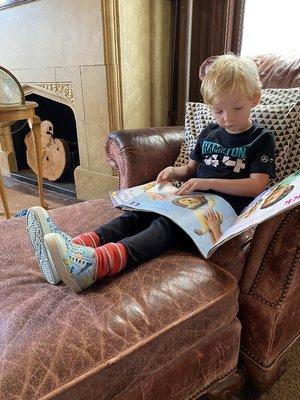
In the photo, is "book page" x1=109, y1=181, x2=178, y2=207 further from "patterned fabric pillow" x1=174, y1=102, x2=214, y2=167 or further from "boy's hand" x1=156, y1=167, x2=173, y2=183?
"patterned fabric pillow" x1=174, y1=102, x2=214, y2=167

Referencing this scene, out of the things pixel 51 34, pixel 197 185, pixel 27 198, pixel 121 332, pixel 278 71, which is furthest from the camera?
pixel 27 198

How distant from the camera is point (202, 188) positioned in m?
0.92

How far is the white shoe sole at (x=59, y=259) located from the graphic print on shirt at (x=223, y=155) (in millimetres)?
573

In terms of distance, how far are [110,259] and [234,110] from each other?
1.87ft

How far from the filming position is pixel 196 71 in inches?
68.2

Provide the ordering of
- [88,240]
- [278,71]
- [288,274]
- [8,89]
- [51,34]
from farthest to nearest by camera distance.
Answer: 1. [51,34]
2. [8,89]
3. [278,71]
4. [88,240]
5. [288,274]

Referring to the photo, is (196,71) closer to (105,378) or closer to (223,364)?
(223,364)

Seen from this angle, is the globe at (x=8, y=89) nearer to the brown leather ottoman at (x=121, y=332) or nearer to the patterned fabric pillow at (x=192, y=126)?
the patterned fabric pillow at (x=192, y=126)

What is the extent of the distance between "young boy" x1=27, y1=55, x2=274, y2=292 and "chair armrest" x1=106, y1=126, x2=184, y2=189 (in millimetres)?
128

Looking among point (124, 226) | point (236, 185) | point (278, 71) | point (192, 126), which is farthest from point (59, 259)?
point (278, 71)

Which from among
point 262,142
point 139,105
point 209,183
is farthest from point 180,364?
point 139,105

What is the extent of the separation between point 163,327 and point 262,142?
61 cm

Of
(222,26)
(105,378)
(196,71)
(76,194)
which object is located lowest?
→ (76,194)

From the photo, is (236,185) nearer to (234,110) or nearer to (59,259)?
(234,110)
